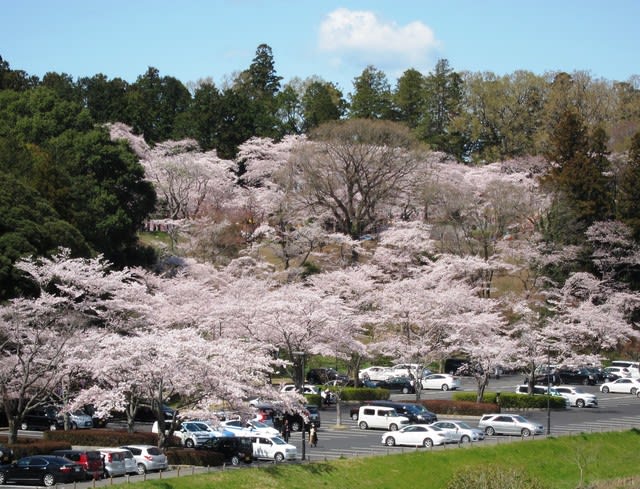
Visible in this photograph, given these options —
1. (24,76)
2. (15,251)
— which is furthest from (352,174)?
(24,76)

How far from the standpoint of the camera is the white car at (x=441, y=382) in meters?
59.5

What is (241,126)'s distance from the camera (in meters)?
92.4

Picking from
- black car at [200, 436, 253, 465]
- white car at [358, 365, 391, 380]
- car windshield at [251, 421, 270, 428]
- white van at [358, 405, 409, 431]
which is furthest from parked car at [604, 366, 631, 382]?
black car at [200, 436, 253, 465]

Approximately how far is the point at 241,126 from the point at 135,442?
57867 mm

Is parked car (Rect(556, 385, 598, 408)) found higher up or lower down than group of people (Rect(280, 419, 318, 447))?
higher up

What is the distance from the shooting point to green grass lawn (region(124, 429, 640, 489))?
33031 mm

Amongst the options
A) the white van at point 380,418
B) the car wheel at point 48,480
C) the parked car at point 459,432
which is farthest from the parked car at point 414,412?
the car wheel at point 48,480

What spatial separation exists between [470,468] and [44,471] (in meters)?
14.8

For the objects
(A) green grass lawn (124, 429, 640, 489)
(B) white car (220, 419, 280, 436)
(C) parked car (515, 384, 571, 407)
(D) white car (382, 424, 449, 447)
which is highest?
(C) parked car (515, 384, 571, 407)

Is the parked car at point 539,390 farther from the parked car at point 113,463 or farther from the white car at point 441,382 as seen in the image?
the parked car at point 113,463

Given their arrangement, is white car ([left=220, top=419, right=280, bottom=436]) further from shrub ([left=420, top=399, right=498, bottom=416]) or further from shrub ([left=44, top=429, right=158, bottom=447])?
shrub ([left=420, top=399, right=498, bottom=416])

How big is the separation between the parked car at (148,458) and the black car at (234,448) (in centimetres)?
252

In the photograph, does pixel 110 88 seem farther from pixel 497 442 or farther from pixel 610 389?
pixel 497 442

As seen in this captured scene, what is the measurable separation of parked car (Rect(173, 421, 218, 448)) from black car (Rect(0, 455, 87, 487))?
27.5 ft
